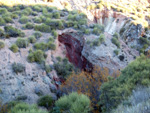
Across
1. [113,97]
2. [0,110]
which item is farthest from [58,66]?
[113,97]

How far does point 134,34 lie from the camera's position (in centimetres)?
2095

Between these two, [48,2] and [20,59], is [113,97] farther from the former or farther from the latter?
[48,2]

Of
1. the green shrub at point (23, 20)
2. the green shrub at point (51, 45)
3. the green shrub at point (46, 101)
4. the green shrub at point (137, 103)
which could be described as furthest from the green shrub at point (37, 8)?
the green shrub at point (137, 103)

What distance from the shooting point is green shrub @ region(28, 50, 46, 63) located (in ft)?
40.2

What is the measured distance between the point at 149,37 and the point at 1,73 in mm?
16645

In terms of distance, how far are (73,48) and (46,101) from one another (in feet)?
23.6

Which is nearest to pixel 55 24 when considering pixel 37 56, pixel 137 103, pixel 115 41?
pixel 37 56

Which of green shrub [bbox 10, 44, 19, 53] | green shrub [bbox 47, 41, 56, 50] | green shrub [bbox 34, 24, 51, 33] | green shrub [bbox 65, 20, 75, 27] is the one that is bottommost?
green shrub [bbox 47, 41, 56, 50]

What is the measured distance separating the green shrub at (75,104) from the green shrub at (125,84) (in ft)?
2.80

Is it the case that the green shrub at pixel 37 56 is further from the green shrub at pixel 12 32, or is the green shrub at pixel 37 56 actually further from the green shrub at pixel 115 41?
the green shrub at pixel 115 41

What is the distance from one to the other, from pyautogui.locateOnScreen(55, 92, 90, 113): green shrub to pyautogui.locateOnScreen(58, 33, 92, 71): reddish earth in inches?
289

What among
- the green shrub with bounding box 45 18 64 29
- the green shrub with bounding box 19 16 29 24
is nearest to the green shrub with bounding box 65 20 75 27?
the green shrub with bounding box 45 18 64 29

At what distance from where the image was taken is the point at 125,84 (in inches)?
273

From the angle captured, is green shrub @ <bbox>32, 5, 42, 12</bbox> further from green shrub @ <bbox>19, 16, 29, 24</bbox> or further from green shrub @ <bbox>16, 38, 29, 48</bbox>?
green shrub @ <bbox>16, 38, 29, 48</bbox>
